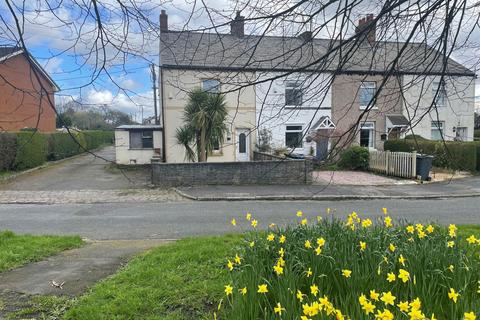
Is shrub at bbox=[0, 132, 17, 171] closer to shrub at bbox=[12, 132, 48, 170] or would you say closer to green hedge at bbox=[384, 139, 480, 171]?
shrub at bbox=[12, 132, 48, 170]

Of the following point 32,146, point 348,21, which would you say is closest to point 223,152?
point 32,146

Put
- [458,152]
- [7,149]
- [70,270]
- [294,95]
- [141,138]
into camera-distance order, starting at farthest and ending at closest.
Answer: [141,138] → [458,152] → [7,149] → [70,270] → [294,95]

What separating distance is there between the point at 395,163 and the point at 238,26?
55.4 ft

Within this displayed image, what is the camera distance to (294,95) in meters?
4.10

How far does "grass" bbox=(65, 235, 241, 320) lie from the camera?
3.51 meters

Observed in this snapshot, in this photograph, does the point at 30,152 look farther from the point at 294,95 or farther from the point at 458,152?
the point at 458,152

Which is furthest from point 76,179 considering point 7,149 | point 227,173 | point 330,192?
point 330,192

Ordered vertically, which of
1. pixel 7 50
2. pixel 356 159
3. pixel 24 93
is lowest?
pixel 356 159

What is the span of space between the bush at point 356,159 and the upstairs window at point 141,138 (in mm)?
11041

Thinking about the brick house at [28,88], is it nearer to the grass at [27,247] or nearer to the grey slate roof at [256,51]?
the grey slate roof at [256,51]

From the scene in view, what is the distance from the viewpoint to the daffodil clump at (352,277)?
9.26 ft

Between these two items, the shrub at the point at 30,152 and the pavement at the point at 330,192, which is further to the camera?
the shrub at the point at 30,152

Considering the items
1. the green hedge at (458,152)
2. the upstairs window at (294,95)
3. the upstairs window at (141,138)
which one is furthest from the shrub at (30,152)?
the green hedge at (458,152)

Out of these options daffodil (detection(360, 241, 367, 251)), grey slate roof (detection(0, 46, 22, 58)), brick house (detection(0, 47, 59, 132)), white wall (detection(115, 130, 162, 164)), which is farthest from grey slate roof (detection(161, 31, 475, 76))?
white wall (detection(115, 130, 162, 164))
